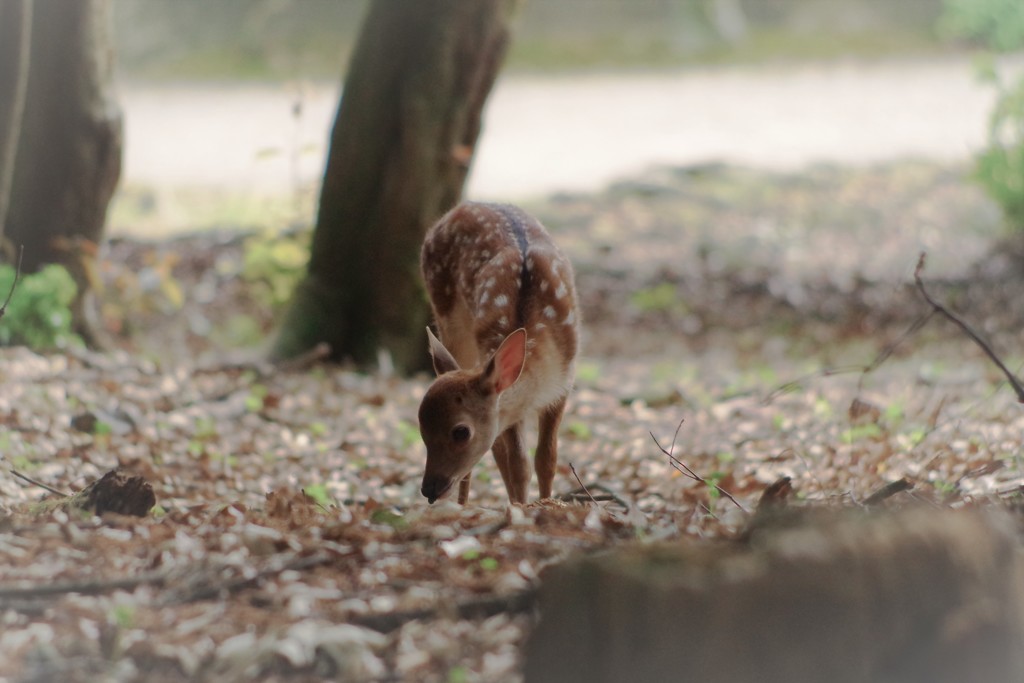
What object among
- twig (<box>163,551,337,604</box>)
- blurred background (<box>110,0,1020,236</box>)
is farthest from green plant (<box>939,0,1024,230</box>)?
twig (<box>163,551,337,604</box>)

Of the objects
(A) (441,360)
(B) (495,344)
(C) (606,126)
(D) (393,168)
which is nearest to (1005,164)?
(D) (393,168)

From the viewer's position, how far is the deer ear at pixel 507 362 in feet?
14.6

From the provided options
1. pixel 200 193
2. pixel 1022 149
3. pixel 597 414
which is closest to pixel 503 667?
pixel 597 414

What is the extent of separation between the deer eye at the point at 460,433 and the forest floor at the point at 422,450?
0.93 feet

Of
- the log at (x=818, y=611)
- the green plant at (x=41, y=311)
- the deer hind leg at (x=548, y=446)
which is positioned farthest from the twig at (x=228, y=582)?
the green plant at (x=41, y=311)

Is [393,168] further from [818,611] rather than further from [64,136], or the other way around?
[818,611]

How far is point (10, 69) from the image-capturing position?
5.42 m

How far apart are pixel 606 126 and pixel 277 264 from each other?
9.54m

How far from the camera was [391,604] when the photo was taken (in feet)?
10.9

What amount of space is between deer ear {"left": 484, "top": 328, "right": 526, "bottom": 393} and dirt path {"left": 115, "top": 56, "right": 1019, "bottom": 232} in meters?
9.04

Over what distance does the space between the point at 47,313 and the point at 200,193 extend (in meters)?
7.45

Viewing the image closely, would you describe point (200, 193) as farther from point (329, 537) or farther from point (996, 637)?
point (996, 637)

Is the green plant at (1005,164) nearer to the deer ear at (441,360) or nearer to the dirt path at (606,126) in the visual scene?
the dirt path at (606,126)

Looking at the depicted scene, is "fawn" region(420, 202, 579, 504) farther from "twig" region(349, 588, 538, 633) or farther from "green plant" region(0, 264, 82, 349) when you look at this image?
"green plant" region(0, 264, 82, 349)
